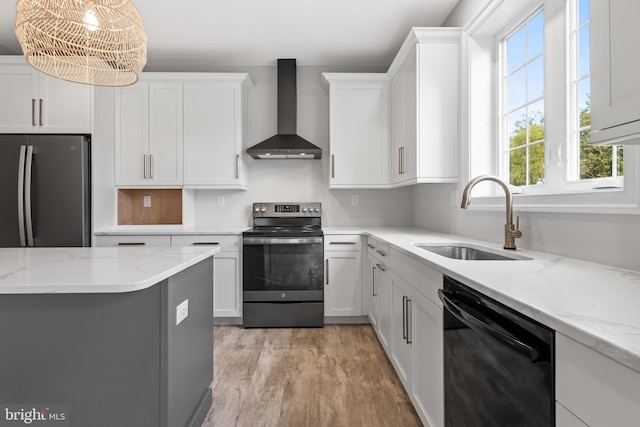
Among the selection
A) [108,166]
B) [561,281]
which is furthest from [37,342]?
[108,166]

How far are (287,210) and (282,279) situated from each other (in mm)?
838

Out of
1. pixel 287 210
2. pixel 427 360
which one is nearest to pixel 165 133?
pixel 287 210

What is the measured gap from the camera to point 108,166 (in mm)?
3197

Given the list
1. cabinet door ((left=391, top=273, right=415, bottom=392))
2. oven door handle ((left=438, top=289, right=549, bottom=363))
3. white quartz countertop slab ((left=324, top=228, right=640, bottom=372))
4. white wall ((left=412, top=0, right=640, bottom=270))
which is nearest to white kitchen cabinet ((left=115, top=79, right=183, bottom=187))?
cabinet door ((left=391, top=273, right=415, bottom=392))

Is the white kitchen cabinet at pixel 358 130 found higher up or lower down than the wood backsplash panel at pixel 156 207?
higher up

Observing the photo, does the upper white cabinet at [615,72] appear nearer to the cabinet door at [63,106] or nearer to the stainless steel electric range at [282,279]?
the stainless steel electric range at [282,279]

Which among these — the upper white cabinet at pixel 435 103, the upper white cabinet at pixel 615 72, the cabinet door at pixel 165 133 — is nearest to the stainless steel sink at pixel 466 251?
the upper white cabinet at pixel 435 103

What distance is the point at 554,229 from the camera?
1581 millimetres

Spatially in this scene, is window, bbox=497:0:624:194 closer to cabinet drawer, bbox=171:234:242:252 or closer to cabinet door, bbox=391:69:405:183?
cabinet door, bbox=391:69:405:183

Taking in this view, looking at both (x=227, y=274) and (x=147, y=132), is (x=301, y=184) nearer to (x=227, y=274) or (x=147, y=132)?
(x=227, y=274)

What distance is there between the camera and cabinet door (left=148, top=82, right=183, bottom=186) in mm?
3250

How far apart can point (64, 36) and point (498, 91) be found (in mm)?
2435

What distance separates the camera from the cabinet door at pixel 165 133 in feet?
10.7

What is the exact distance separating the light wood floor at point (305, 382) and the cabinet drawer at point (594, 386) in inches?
50.1
